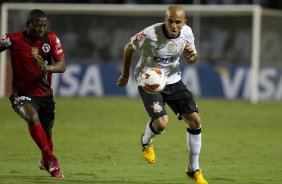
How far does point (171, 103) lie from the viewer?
9438 millimetres

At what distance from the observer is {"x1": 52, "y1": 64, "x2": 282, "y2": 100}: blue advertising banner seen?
81.9ft

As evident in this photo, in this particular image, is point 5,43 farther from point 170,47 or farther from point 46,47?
point 170,47

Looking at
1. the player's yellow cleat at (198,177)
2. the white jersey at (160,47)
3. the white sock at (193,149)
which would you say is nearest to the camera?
the player's yellow cleat at (198,177)

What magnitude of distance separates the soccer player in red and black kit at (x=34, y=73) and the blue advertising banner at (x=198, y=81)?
604 inches

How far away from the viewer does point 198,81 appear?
82.5 feet

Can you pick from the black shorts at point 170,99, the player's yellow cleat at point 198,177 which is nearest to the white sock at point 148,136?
the black shorts at point 170,99

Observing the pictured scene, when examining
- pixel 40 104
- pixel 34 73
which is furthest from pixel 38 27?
→ pixel 40 104

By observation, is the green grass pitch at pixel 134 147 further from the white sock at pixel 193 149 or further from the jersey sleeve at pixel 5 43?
the jersey sleeve at pixel 5 43

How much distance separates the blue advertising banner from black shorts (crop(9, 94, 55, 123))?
1509 cm

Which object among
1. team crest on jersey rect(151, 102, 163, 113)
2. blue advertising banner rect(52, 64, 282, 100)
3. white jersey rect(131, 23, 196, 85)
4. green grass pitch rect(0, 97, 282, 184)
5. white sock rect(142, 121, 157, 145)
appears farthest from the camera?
blue advertising banner rect(52, 64, 282, 100)

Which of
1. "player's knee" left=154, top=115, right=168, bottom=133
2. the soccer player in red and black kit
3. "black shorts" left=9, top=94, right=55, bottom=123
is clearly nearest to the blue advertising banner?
"black shorts" left=9, top=94, right=55, bottom=123

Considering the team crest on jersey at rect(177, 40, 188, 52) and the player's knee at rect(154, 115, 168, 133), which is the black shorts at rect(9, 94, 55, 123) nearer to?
the player's knee at rect(154, 115, 168, 133)

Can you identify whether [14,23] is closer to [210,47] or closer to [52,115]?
[210,47]

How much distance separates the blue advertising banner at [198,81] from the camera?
25.0 m
